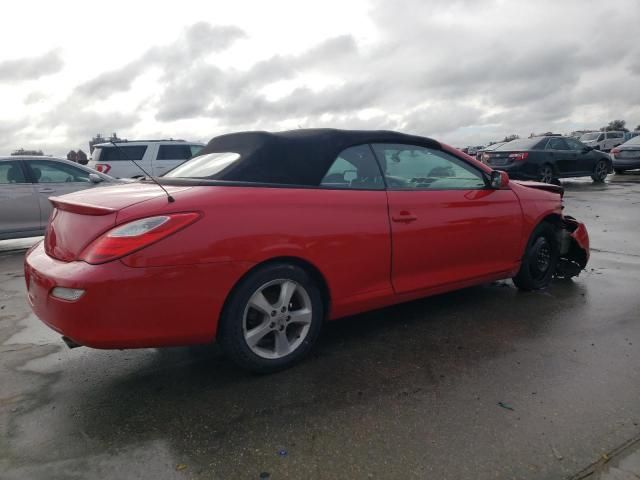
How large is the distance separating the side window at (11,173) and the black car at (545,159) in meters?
11.3

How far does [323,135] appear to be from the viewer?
11.6ft

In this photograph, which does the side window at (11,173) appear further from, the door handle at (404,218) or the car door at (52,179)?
the door handle at (404,218)

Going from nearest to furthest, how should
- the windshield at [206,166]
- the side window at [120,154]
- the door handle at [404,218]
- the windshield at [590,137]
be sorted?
the windshield at [206,166] → the door handle at [404,218] → the side window at [120,154] → the windshield at [590,137]

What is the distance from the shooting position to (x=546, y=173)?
1459 centimetres

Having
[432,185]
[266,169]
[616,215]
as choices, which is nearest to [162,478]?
[266,169]

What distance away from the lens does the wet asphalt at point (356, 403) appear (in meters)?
2.24

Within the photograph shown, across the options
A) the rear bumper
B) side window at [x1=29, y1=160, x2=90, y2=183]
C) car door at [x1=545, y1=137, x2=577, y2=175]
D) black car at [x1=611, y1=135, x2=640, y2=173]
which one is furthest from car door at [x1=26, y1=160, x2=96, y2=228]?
black car at [x1=611, y1=135, x2=640, y2=173]

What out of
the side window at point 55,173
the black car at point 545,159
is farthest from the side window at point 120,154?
the black car at point 545,159

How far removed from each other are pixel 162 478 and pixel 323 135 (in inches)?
90.5

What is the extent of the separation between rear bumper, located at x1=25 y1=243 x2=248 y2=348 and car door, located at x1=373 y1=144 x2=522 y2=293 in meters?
1.29

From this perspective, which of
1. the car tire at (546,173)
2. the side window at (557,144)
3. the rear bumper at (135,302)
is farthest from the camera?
the side window at (557,144)

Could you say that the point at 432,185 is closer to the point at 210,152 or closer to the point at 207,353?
the point at 210,152

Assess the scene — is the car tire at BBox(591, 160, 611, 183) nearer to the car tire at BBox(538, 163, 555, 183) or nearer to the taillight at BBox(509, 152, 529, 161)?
the car tire at BBox(538, 163, 555, 183)

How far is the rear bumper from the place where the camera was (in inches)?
99.3
